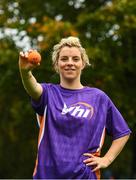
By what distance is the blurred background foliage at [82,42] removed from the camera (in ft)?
50.3

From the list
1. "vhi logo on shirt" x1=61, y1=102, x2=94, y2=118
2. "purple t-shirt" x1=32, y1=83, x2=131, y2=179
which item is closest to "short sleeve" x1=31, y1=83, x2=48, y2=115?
"purple t-shirt" x1=32, y1=83, x2=131, y2=179

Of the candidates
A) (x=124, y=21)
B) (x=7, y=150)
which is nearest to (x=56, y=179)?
(x=124, y=21)

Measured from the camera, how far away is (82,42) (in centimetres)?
1526

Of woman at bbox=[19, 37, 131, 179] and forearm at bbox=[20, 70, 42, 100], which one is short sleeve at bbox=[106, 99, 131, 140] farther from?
forearm at bbox=[20, 70, 42, 100]

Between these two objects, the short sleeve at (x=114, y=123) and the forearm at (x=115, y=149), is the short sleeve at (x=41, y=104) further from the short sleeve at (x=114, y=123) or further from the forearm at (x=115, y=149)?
the forearm at (x=115, y=149)

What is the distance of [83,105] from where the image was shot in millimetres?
3967

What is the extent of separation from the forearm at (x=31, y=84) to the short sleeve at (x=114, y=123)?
55cm

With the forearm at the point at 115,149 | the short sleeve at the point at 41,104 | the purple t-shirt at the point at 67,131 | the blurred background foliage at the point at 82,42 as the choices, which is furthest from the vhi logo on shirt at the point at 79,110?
the blurred background foliage at the point at 82,42

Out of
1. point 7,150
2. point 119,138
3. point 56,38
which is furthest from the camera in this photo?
point 7,150

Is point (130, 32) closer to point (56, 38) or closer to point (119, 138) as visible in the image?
point (56, 38)

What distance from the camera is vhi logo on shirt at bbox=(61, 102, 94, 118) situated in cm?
390

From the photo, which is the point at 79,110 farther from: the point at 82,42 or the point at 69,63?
the point at 82,42

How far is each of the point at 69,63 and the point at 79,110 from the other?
0.36 metres

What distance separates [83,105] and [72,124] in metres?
0.18
